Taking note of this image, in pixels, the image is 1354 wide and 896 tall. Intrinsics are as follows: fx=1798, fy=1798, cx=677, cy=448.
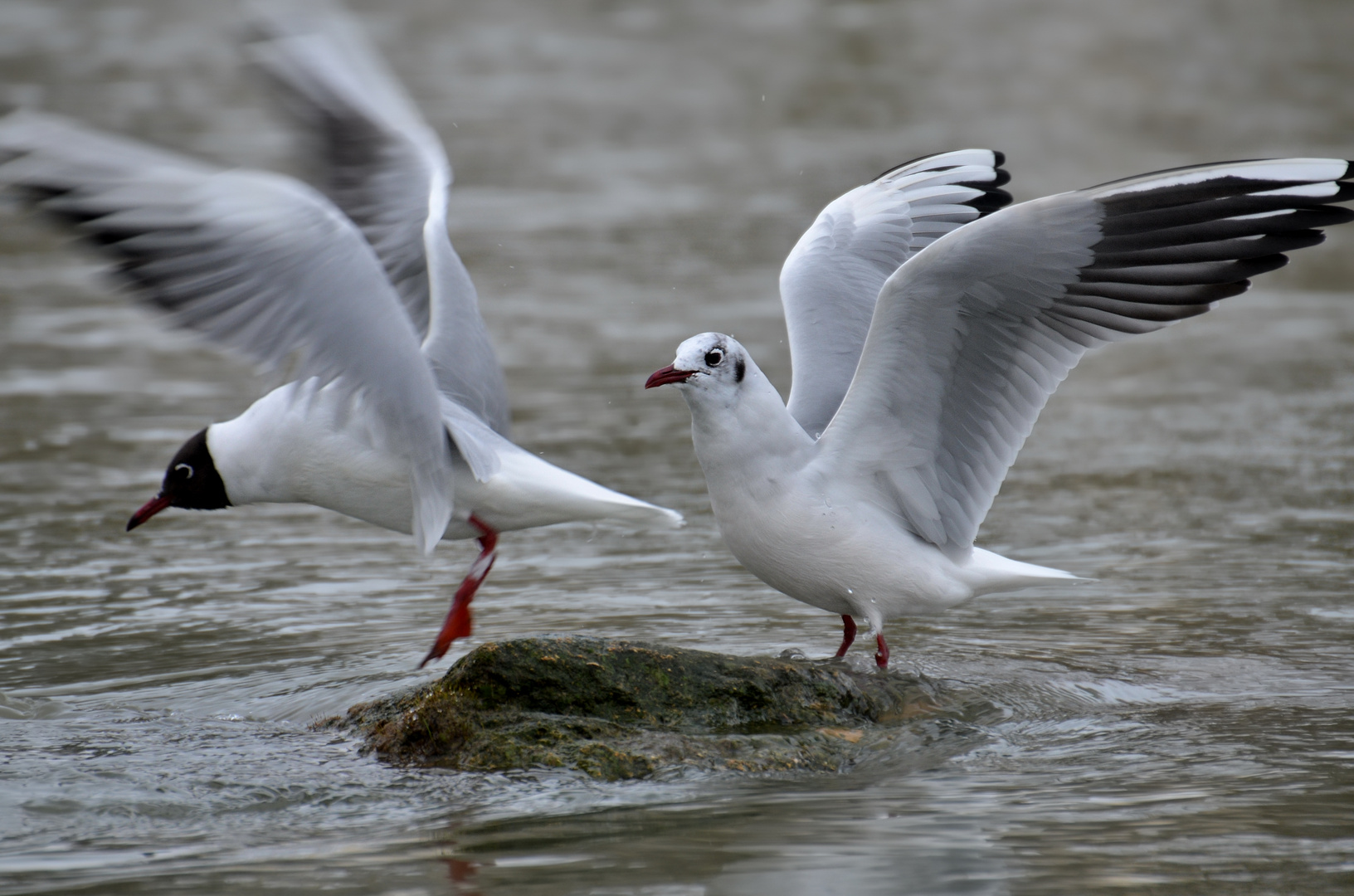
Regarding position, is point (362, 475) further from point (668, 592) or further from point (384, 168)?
point (384, 168)

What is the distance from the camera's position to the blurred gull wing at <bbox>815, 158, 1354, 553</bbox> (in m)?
5.18

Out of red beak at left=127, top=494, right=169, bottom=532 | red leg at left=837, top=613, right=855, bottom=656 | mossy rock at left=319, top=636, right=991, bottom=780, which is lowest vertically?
mossy rock at left=319, top=636, right=991, bottom=780

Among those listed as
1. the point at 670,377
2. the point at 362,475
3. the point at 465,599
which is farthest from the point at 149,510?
the point at 670,377

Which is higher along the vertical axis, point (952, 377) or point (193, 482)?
point (952, 377)

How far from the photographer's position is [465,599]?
6.14 metres

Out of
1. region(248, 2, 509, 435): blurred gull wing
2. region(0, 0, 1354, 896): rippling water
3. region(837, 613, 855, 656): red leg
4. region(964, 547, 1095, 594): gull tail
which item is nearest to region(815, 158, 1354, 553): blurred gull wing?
region(964, 547, 1095, 594): gull tail

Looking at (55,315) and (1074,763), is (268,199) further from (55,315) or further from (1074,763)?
(55,315)

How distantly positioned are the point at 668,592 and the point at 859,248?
1502mm

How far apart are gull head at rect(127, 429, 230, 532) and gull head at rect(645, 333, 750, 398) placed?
1.93 m

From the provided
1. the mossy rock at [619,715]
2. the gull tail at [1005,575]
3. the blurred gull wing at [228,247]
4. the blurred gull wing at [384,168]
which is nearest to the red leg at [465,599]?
the blurred gull wing at [384,168]

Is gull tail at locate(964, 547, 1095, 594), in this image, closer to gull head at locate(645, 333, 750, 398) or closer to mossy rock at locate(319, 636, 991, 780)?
mossy rock at locate(319, 636, 991, 780)

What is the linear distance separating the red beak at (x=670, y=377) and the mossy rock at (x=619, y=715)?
78cm

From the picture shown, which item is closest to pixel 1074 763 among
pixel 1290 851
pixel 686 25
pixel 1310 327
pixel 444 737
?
pixel 1290 851

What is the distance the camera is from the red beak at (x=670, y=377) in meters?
5.36
